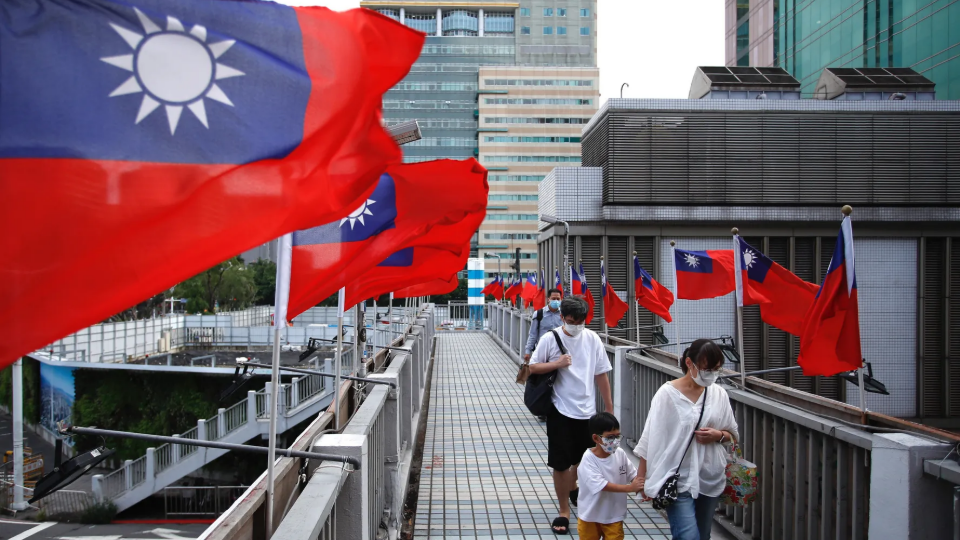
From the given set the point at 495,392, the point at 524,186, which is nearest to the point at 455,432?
the point at 495,392

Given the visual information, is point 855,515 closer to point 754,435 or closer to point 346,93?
point 754,435

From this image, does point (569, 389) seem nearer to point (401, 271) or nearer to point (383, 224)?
point (383, 224)

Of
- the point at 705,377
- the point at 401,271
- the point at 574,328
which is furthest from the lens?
the point at 401,271

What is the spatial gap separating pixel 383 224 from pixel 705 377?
7.44ft

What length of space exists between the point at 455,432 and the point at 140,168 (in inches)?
305

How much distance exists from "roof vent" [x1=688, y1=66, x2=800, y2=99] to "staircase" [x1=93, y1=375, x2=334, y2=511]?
16.2 metres

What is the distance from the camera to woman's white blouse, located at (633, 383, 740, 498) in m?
4.04

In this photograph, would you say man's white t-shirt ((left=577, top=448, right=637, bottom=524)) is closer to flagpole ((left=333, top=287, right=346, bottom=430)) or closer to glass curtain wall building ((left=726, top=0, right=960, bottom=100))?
flagpole ((left=333, top=287, right=346, bottom=430))

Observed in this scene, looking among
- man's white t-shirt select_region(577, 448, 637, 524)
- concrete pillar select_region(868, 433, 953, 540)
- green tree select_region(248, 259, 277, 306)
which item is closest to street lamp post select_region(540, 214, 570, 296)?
man's white t-shirt select_region(577, 448, 637, 524)

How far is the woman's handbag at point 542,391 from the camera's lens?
5668 millimetres

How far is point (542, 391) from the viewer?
5.68 meters

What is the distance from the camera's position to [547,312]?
28.1 ft

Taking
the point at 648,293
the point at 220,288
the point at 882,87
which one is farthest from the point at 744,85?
the point at 220,288

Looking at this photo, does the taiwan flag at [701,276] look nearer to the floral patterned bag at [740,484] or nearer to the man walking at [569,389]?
the man walking at [569,389]
